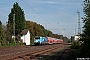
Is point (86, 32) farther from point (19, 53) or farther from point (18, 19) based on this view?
point (18, 19)

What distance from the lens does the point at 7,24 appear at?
89.4 meters

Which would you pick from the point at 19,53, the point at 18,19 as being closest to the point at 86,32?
the point at 19,53

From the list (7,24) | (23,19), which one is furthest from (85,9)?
(23,19)

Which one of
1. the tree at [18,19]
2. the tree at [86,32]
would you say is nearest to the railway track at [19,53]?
the tree at [86,32]

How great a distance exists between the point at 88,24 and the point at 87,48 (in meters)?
2.06

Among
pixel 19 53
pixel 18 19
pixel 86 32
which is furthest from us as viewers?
pixel 18 19

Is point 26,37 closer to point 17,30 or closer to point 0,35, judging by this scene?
point 17,30

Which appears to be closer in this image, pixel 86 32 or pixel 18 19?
pixel 86 32

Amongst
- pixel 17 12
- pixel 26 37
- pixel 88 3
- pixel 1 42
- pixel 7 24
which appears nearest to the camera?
pixel 88 3

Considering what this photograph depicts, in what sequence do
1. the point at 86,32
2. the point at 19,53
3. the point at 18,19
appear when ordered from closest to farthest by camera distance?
the point at 86,32
the point at 19,53
the point at 18,19

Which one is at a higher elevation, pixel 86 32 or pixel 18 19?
pixel 18 19

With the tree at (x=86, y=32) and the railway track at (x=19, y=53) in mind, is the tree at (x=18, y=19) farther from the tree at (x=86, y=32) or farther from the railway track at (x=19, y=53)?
the tree at (x=86, y=32)

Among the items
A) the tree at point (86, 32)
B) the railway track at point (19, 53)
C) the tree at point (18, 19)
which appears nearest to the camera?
the tree at point (86, 32)

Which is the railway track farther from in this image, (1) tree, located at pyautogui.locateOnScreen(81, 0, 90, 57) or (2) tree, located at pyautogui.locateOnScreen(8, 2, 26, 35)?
(2) tree, located at pyautogui.locateOnScreen(8, 2, 26, 35)
